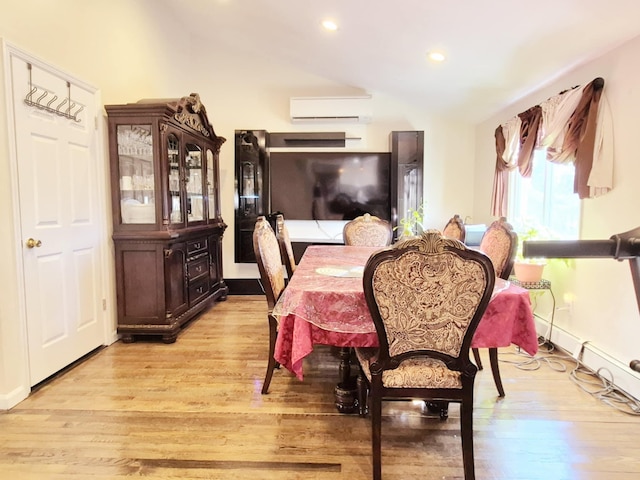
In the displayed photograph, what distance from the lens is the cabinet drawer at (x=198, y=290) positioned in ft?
11.6

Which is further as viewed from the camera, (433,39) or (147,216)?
(147,216)

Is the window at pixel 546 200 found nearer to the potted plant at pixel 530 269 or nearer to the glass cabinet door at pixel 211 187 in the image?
the potted plant at pixel 530 269

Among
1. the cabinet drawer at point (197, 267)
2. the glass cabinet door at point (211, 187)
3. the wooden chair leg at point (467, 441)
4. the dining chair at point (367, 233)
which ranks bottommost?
the wooden chair leg at point (467, 441)

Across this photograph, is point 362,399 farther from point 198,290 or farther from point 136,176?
point 136,176

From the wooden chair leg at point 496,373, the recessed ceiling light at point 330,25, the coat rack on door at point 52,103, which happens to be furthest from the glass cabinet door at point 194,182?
the wooden chair leg at point 496,373

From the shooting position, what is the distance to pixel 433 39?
112 inches

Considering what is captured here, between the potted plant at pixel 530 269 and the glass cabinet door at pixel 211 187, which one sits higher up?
the glass cabinet door at pixel 211 187

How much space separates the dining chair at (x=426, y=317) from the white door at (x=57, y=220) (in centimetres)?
214

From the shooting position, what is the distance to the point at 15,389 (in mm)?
2117

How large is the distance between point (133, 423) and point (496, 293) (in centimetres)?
195

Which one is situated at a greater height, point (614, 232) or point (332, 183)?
point (332, 183)

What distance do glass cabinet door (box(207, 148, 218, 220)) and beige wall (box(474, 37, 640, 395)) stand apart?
340 cm

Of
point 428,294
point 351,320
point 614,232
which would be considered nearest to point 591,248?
point 428,294

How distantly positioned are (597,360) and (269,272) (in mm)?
2288
